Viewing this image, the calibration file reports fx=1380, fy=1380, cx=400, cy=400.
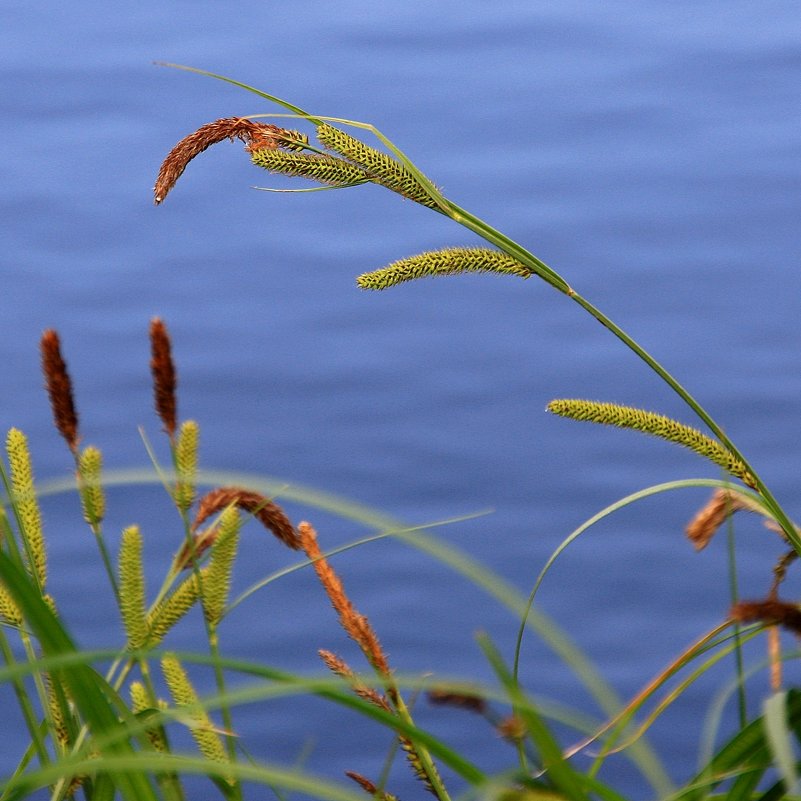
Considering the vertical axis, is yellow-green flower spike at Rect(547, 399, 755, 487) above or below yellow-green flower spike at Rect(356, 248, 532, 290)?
below

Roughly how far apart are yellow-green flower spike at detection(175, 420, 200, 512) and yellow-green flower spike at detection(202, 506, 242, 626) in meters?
0.02

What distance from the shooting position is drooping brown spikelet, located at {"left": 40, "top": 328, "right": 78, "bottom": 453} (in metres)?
0.58

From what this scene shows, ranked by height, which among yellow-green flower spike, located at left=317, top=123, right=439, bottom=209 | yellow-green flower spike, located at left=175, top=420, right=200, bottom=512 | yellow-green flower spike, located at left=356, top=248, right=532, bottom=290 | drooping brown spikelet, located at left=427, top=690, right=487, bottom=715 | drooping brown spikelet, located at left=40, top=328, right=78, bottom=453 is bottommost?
drooping brown spikelet, located at left=427, top=690, right=487, bottom=715

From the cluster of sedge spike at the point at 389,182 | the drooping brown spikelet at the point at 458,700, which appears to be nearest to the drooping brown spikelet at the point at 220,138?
the cluster of sedge spike at the point at 389,182

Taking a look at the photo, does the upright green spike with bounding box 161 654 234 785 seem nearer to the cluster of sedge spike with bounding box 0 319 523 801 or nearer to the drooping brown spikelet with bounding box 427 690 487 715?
the cluster of sedge spike with bounding box 0 319 523 801

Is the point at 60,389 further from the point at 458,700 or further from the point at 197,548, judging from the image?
the point at 458,700

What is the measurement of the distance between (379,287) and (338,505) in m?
0.27

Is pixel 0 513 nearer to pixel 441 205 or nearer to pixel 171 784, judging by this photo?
pixel 171 784

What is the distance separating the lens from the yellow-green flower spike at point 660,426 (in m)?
0.66

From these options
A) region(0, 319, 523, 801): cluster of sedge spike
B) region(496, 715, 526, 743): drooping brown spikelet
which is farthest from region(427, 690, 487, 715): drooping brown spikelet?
region(0, 319, 523, 801): cluster of sedge spike

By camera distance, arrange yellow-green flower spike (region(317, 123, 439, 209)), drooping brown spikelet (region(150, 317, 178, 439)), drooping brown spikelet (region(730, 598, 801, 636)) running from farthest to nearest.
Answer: yellow-green flower spike (region(317, 123, 439, 209)), drooping brown spikelet (region(150, 317, 178, 439)), drooping brown spikelet (region(730, 598, 801, 636))

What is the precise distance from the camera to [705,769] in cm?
52

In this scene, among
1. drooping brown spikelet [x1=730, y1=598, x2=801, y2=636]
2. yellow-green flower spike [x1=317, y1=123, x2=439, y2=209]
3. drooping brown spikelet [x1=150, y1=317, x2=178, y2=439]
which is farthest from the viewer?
yellow-green flower spike [x1=317, y1=123, x2=439, y2=209]

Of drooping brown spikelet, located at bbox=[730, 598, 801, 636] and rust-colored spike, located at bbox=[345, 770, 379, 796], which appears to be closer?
drooping brown spikelet, located at bbox=[730, 598, 801, 636]
